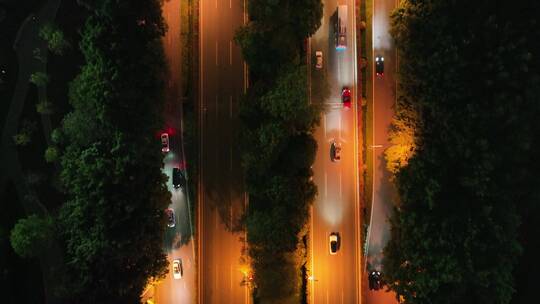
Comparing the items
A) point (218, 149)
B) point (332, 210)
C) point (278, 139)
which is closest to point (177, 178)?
point (218, 149)

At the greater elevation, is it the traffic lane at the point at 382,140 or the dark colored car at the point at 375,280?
the traffic lane at the point at 382,140

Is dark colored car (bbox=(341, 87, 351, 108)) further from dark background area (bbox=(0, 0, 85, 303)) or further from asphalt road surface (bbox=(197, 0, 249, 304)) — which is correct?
dark background area (bbox=(0, 0, 85, 303))

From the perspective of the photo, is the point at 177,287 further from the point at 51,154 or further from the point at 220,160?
the point at 51,154

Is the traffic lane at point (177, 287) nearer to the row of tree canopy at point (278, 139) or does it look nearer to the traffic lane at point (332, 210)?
the row of tree canopy at point (278, 139)

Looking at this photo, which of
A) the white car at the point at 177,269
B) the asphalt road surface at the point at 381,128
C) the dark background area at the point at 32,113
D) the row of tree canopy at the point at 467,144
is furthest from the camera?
the asphalt road surface at the point at 381,128

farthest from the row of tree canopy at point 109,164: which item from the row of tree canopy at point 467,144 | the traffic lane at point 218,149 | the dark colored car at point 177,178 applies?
the row of tree canopy at point 467,144

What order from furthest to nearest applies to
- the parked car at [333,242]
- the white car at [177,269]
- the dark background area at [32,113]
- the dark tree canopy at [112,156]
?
the parked car at [333,242], the white car at [177,269], the dark background area at [32,113], the dark tree canopy at [112,156]

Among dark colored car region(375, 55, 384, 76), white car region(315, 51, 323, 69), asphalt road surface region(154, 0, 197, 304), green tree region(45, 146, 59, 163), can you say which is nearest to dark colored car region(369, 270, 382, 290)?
asphalt road surface region(154, 0, 197, 304)

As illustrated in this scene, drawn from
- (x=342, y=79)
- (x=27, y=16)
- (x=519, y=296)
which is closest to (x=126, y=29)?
(x=27, y=16)
